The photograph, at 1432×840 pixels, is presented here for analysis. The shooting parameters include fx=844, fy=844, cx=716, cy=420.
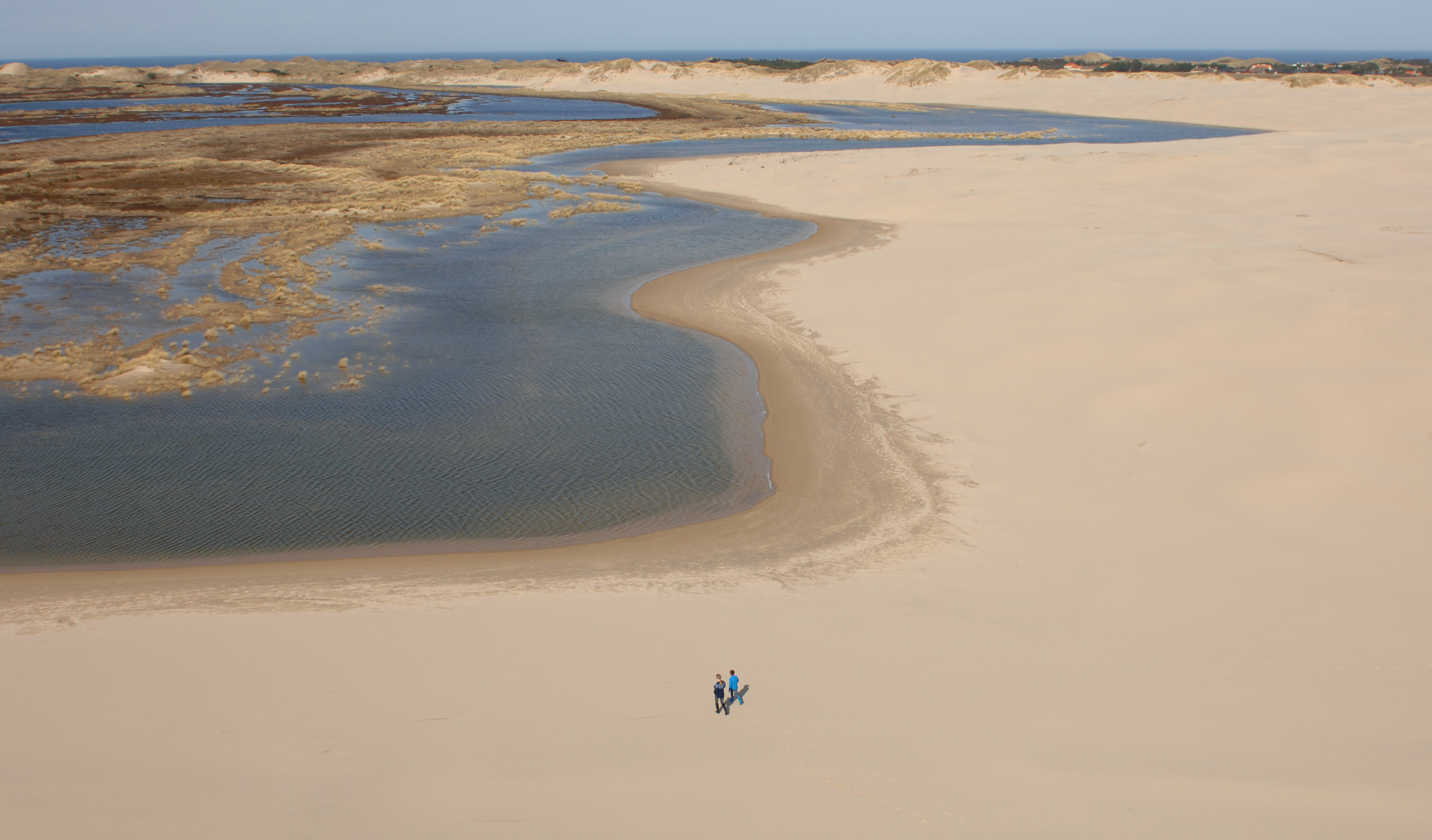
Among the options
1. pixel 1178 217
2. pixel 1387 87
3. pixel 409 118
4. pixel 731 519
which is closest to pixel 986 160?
pixel 1178 217

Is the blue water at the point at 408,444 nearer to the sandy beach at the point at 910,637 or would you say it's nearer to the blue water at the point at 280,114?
the sandy beach at the point at 910,637

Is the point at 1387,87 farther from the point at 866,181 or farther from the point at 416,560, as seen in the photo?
the point at 416,560

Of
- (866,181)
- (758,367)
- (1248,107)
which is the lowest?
(758,367)

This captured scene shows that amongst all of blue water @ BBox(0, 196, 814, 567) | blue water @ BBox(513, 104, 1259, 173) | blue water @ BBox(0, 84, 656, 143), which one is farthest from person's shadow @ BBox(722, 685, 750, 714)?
blue water @ BBox(0, 84, 656, 143)

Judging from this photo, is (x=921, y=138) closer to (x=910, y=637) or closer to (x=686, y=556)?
(x=686, y=556)

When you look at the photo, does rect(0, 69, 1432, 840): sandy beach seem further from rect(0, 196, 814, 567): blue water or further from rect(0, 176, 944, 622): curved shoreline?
rect(0, 196, 814, 567): blue water

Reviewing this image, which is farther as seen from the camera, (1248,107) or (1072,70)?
(1072,70)

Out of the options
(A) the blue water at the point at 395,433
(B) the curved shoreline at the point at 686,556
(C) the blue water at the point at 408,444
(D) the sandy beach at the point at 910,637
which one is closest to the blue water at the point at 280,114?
(A) the blue water at the point at 395,433

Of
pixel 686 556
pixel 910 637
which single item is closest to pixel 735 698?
pixel 910 637
